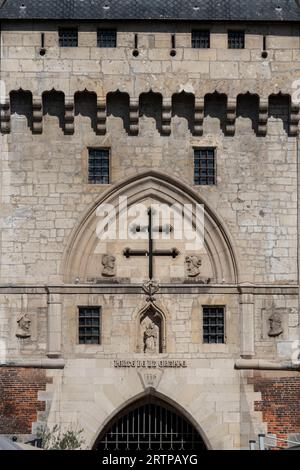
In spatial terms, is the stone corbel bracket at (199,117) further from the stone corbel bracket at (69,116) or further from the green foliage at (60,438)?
the green foliage at (60,438)

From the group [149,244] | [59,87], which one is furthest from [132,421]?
[59,87]

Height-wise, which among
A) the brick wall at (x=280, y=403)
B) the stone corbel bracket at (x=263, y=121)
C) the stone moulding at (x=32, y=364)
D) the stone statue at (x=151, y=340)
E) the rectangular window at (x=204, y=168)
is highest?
the stone corbel bracket at (x=263, y=121)

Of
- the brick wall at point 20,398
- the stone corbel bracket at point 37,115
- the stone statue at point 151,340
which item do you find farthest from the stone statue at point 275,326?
the stone corbel bracket at point 37,115

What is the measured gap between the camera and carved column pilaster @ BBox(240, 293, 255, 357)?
1911 inches

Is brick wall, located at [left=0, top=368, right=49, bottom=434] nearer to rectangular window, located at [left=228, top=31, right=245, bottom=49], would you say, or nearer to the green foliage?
the green foliage

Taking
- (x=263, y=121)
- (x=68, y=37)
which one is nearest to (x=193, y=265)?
(x=263, y=121)

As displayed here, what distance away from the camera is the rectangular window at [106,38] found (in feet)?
162

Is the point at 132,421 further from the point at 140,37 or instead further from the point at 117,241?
the point at 140,37

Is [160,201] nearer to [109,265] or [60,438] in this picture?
[109,265]

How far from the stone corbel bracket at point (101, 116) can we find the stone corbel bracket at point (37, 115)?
159 centimetres

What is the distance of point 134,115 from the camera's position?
49.3m

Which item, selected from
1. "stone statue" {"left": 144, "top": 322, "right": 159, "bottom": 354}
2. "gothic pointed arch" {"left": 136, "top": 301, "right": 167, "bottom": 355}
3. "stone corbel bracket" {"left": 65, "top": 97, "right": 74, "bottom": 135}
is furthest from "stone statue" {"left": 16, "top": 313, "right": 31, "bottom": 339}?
"stone corbel bracket" {"left": 65, "top": 97, "right": 74, "bottom": 135}

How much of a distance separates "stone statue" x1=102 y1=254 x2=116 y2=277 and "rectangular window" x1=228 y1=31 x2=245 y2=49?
22.2 ft

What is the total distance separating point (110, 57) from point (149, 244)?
17.4ft
